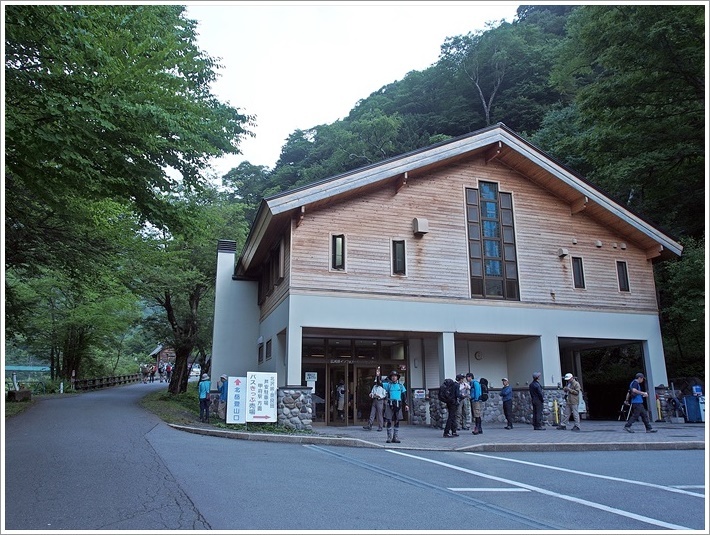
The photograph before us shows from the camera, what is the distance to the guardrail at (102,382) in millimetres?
36575

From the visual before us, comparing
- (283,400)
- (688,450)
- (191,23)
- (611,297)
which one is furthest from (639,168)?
(191,23)

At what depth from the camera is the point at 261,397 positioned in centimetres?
1571

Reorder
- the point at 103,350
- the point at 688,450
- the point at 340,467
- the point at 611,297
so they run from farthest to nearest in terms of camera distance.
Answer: the point at 103,350, the point at 611,297, the point at 688,450, the point at 340,467

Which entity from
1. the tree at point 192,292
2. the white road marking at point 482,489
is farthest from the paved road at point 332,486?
the tree at point 192,292

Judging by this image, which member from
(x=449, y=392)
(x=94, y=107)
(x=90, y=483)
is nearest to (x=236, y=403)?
(x=449, y=392)

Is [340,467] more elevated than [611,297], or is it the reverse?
[611,297]

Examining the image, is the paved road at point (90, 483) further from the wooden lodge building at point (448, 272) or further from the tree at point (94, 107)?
the wooden lodge building at point (448, 272)

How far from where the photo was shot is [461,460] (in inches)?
410

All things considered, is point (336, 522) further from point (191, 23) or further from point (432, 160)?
point (191, 23)

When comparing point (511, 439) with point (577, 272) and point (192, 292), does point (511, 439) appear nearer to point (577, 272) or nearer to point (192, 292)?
point (577, 272)

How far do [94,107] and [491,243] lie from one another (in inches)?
595

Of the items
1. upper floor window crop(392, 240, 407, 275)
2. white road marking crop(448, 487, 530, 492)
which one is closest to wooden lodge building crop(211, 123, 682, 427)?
upper floor window crop(392, 240, 407, 275)

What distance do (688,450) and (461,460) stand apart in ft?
18.3

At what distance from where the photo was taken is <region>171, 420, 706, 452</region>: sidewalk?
40.3 ft
